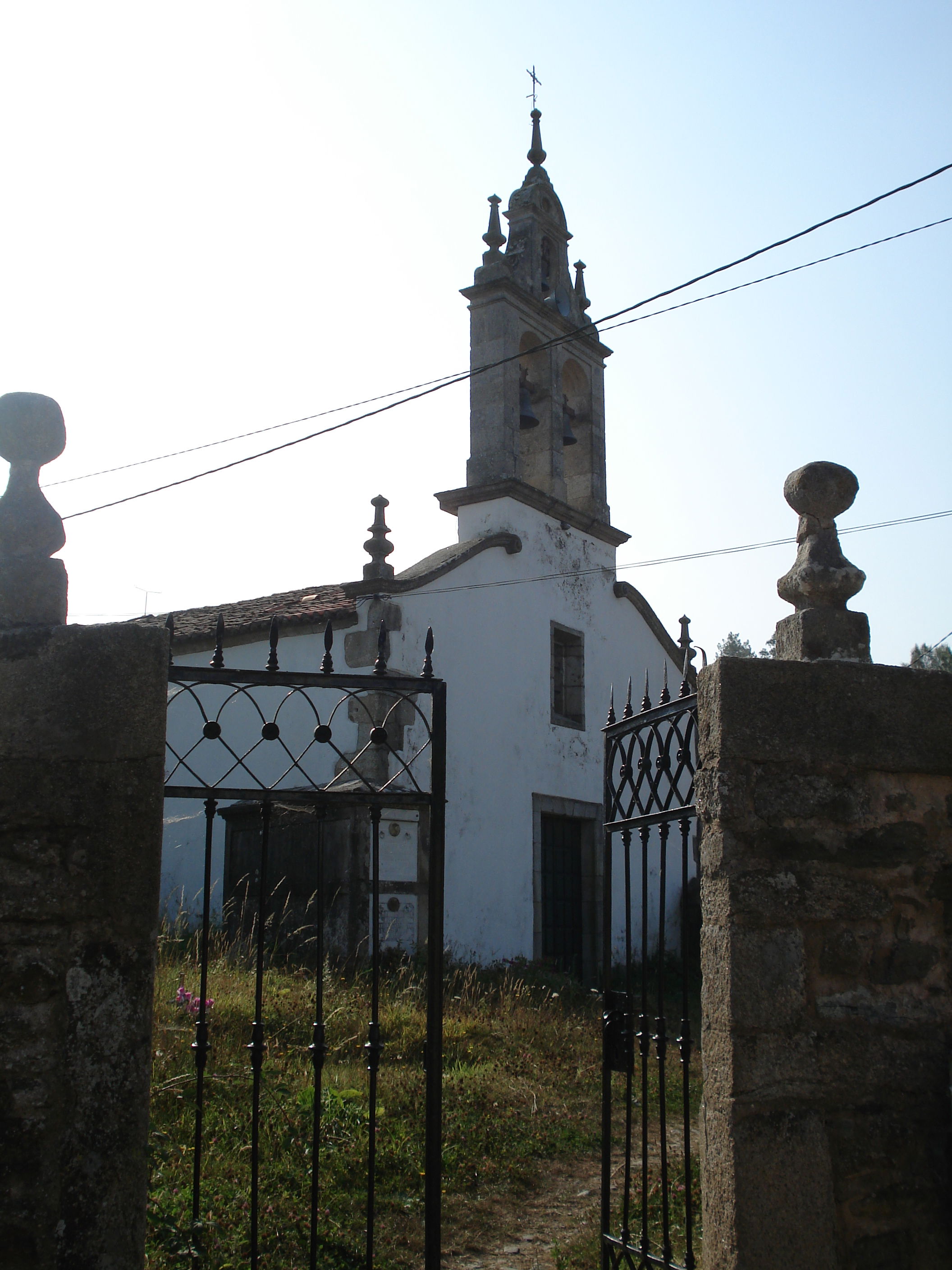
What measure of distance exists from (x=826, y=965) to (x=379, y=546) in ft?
27.0

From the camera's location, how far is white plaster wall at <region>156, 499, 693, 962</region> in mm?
11242

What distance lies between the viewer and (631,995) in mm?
3924

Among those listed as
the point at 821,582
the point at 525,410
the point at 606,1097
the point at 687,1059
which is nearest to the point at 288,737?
the point at 525,410

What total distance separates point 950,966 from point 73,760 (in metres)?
2.58

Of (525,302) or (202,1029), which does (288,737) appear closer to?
(525,302)

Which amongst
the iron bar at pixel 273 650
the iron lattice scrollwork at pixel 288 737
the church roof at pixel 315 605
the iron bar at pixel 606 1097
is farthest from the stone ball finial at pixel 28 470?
the church roof at pixel 315 605

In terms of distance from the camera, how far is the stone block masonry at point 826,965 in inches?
119

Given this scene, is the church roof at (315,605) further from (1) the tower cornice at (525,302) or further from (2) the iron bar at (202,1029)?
(2) the iron bar at (202,1029)

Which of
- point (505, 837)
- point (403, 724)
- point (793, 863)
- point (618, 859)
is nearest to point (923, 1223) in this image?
point (793, 863)

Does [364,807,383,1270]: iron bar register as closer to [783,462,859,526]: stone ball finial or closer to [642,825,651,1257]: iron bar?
[642,825,651,1257]: iron bar

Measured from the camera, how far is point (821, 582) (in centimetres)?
346

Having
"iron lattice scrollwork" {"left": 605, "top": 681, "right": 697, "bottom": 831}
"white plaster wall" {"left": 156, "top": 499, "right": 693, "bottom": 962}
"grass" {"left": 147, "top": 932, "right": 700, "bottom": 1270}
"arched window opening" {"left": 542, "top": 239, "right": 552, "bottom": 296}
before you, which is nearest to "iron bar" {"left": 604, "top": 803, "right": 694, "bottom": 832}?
"iron lattice scrollwork" {"left": 605, "top": 681, "right": 697, "bottom": 831}

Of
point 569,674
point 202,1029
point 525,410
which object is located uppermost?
point 525,410

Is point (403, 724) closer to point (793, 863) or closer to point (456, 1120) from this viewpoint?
point (456, 1120)
